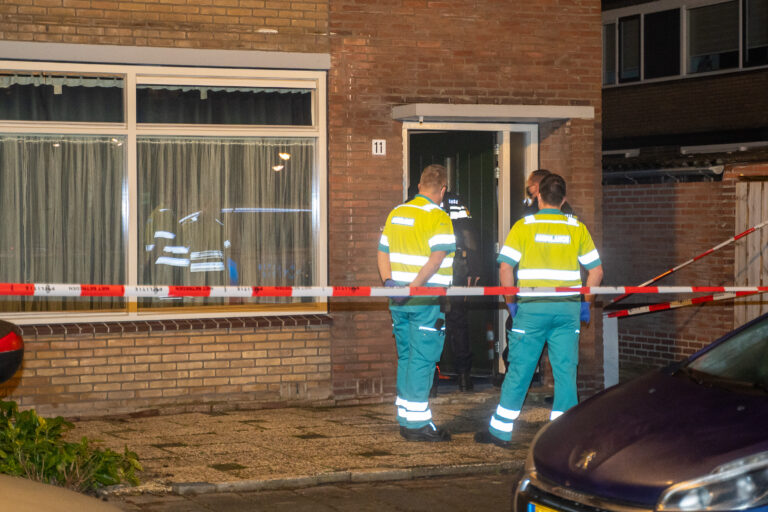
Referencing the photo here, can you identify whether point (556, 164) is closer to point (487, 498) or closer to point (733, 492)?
point (487, 498)

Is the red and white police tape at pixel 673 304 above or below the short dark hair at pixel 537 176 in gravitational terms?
below

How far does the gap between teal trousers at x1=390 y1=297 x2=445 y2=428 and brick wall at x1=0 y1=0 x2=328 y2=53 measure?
3.05 metres

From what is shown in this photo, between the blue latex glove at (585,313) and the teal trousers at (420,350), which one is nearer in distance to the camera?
the teal trousers at (420,350)

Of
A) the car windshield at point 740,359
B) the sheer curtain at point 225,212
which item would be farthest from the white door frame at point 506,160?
the car windshield at point 740,359

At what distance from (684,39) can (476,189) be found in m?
10.9

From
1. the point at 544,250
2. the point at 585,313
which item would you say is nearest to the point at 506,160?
the point at 585,313

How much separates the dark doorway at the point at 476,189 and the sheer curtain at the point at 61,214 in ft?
9.87

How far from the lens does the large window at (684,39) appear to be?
796 inches

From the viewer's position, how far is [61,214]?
34.1ft

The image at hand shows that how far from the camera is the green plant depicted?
6.76m

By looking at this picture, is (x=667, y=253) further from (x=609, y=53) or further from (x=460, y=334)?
(x=609, y=53)

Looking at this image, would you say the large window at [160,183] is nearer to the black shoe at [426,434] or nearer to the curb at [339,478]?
the black shoe at [426,434]

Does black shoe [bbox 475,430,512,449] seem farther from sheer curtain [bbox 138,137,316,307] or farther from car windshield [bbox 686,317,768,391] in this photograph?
car windshield [bbox 686,317,768,391]

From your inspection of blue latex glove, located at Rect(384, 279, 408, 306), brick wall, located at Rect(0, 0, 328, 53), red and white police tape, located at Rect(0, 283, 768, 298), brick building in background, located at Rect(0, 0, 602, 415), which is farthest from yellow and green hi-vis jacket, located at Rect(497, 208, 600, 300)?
brick wall, located at Rect(0, 0, 328, 53)
